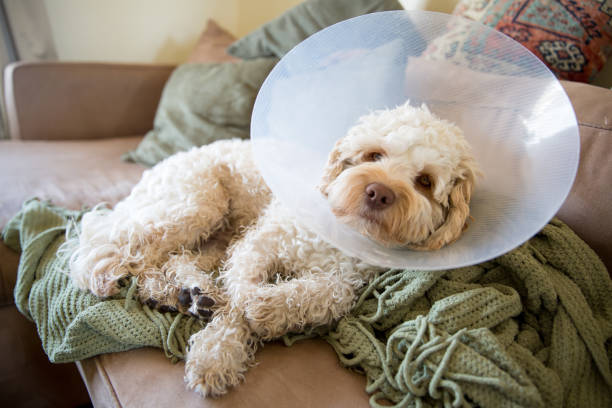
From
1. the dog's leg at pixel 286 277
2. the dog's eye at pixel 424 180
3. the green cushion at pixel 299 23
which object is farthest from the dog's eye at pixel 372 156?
the green cushion at pixel 299 23

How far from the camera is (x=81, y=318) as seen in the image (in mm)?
1037

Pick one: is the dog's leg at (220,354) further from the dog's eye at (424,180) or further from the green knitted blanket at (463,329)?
the dog's eye at (424,180)

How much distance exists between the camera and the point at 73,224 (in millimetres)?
1434

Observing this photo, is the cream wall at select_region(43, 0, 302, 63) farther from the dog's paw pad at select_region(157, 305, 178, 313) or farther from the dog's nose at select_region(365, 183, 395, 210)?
the dog's paw pad at select_region(157, 305, 178, 313)

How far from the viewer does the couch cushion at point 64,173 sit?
5.49 ft

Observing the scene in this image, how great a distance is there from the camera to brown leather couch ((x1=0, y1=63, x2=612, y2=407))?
94 cm

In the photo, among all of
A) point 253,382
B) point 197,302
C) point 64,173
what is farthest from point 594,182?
point 64,173

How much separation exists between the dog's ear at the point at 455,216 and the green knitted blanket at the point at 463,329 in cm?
10

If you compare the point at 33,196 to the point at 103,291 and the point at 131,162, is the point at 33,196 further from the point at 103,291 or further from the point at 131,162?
the point at 103,291

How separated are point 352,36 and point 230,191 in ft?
2.57

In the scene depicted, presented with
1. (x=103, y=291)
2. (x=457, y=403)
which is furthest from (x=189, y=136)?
(x=457, y=403)

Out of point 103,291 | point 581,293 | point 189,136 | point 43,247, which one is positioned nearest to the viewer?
point 581,293

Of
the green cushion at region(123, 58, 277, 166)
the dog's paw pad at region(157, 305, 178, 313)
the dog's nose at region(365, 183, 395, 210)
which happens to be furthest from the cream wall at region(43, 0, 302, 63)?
the dog's paw pad at region(157, 305, 178, 313)

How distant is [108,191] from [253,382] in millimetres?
1296
